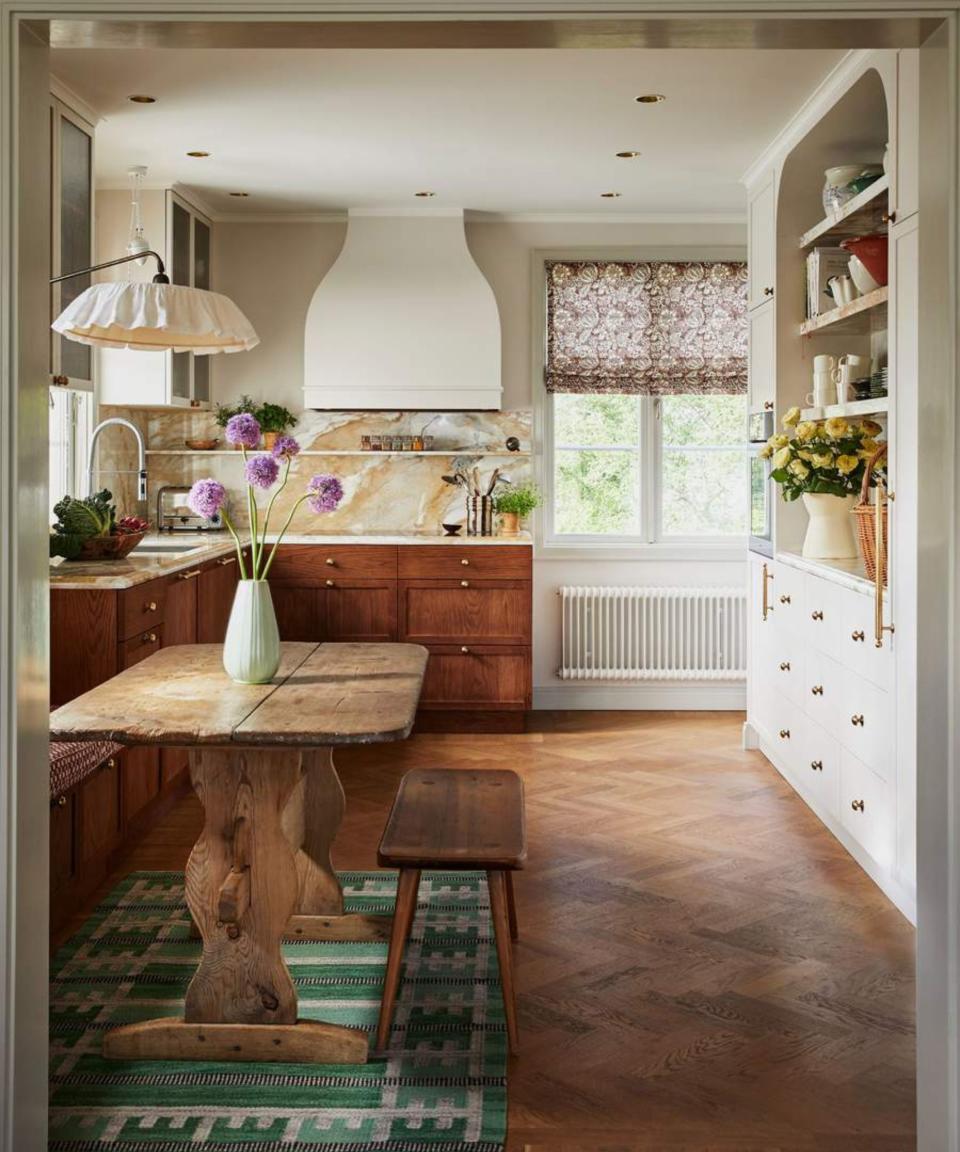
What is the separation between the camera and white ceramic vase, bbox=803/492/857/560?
4648 millimetres

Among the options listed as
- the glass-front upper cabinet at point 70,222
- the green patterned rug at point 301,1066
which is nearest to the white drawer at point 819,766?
the green patterned rug at point 301,1066

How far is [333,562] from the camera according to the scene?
20.1 ft

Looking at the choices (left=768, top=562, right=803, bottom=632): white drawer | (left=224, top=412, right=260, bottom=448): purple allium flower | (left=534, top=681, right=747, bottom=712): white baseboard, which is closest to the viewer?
(left=224, top=412, right=260, bottom=448): purple allium flower

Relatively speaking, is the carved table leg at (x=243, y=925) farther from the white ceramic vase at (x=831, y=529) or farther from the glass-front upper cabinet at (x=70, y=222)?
the white ceramic vase at (x=831, y=529)

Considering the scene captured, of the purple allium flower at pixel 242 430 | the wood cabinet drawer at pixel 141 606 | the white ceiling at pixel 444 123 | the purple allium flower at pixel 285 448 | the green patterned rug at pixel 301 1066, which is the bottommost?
the green patterned rug at pixel 301 1066

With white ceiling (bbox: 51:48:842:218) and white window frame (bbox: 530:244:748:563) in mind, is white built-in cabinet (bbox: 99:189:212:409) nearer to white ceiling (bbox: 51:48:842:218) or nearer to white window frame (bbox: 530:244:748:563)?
white ceiling (bbox: 51:48:842:218)

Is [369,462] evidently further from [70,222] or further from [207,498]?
[207,498]

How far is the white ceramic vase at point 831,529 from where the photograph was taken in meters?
4.65

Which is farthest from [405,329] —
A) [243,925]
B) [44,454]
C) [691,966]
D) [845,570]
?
[44,454]

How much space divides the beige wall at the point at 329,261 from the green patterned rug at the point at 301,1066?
12.2 ft

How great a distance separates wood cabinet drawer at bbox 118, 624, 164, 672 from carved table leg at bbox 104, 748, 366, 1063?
1526mm

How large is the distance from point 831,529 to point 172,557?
262 cm

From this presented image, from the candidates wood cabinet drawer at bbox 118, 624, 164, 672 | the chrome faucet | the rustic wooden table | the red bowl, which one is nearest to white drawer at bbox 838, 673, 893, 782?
the red bowl

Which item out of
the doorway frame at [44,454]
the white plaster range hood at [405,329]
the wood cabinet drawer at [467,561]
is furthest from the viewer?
the white plaster range hood at [405,329]
